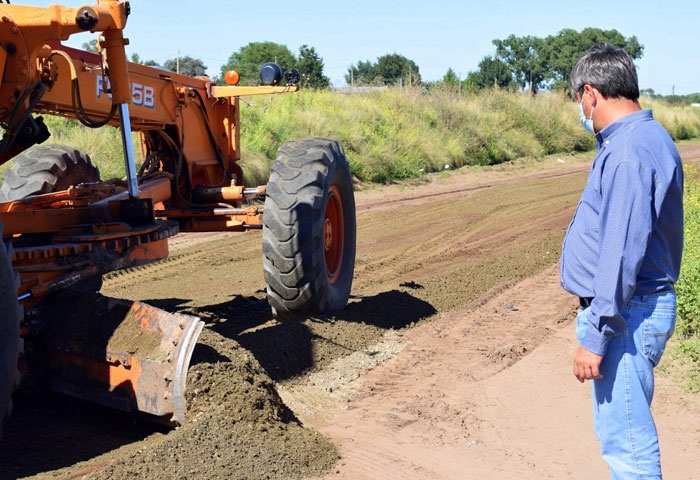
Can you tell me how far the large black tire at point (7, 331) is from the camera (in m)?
4.28

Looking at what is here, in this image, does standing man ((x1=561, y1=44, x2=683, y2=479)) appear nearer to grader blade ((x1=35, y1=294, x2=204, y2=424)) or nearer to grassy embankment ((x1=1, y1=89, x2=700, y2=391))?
grader blade ((x1=35, y1=294, x2=204, y2=424))

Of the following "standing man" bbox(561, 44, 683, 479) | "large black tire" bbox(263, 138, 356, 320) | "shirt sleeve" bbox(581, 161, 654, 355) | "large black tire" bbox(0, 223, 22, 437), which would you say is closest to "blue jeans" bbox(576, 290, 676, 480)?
"standing man" bbox(561, 44, 683, 479)

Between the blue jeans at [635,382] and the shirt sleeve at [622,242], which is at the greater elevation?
the shirt sleeve at [622,242]

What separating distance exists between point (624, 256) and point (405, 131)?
19.7 metres

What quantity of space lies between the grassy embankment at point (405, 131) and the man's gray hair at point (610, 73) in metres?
6.53

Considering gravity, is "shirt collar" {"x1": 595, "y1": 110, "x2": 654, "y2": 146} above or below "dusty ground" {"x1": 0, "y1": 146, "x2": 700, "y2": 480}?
above

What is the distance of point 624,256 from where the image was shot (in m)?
3.24

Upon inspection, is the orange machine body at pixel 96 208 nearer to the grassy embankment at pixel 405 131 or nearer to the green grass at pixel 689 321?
the green grass at pixel 689 321

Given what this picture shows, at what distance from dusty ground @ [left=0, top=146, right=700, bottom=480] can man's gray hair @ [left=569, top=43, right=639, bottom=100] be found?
222 cm

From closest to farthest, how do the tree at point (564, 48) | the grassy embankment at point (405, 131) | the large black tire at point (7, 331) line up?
the large black tire at point (7, 331) < the grassy embankment at point (405, 131) < the tree at point (564, 48)

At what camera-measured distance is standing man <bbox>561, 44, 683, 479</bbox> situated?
10.6ft

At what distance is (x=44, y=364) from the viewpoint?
17.8ft

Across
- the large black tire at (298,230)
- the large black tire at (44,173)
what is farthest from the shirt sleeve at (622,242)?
the large black tire at (44,173)

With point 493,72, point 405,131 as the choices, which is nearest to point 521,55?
point 493,72
